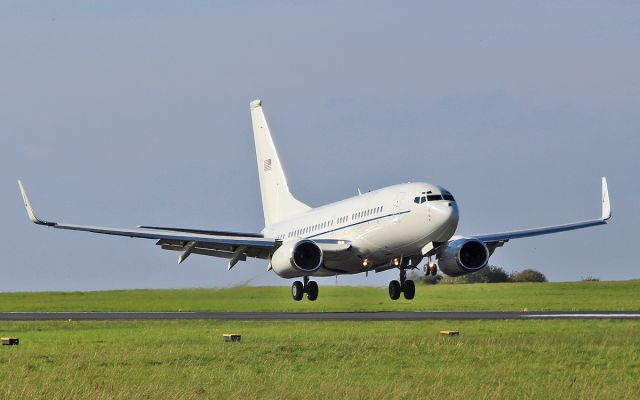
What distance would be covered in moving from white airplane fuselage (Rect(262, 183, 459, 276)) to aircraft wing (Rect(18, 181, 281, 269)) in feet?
9.24

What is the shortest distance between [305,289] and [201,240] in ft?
18.1

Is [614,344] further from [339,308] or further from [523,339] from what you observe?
[339,308]

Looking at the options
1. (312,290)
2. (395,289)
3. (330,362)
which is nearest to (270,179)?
(312,290)

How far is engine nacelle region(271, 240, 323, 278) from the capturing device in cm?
5475

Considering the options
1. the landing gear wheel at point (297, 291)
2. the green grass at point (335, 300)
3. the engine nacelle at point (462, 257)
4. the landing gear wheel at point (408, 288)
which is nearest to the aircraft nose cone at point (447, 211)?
the engine nacelle at point (462, 257)

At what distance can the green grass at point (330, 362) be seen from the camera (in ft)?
75.9

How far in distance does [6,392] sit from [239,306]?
39.1 meters

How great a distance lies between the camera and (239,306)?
201ft

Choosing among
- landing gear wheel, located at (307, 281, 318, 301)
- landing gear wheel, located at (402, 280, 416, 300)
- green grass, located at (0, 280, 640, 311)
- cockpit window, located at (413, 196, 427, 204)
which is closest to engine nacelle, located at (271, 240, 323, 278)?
landing gear wheel, located at (307, 281, 318, 301)

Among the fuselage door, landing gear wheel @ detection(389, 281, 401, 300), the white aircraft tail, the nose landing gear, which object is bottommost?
landing gear wheel @ detection(389, 281, 401, 300)

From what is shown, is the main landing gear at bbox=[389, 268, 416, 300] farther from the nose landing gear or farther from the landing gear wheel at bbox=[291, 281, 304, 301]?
the nose landing gear

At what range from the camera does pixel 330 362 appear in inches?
1146

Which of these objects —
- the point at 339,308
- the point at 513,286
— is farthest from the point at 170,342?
the point at 513,286

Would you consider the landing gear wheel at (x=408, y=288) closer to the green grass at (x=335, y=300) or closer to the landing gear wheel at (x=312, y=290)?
the green grass at (x=335, y=300)
